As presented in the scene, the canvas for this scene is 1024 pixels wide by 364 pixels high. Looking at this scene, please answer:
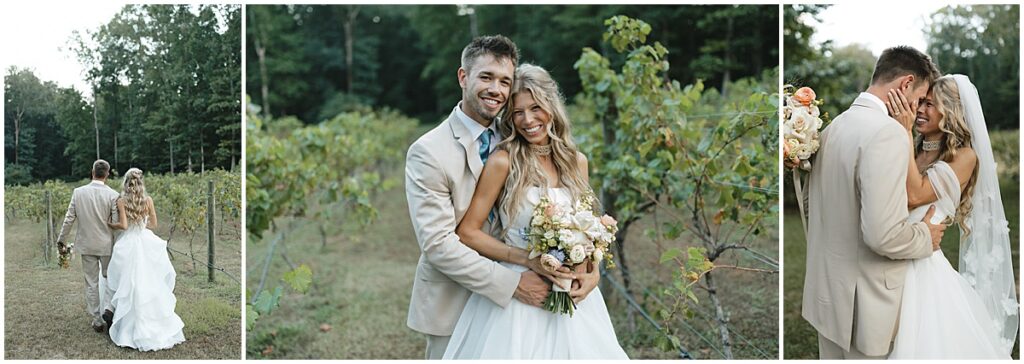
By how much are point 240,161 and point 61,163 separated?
72cm

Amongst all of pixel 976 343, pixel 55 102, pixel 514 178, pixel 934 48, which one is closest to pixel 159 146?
pixel 55 102

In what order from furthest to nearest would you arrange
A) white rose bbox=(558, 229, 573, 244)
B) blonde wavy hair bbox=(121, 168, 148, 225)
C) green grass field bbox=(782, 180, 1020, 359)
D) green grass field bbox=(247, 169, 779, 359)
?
green grass field bbox=(247, 169, 779, 359), green grass field bbox=(782, 180, 1020, 359), blonde wavy hair bbox=(121, 168, 148, 225), white rose bbox=(558, 229, 573, 244)

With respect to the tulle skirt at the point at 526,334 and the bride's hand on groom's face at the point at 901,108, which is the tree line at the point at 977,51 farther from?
the tulle skirt at the point at 526,334

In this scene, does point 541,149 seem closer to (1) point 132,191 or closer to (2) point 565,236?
(2) point 565,236

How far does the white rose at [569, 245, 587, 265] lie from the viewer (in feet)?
8.95

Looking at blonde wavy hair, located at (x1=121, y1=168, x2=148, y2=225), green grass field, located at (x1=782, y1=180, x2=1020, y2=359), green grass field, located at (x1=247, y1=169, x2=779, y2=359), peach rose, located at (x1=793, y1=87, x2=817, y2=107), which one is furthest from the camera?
green grass field, located at (x1=247, y1=169, x2=779, y2=359)

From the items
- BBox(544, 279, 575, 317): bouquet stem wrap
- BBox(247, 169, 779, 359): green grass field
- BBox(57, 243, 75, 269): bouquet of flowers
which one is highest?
BBox(57, 243, 75, 269): bouquet of flowers

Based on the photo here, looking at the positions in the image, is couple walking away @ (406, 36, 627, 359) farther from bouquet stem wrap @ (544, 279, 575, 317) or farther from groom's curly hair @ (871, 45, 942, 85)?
groom's curly hair @ (871, 45, 942, 85)

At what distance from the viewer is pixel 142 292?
10.8ft

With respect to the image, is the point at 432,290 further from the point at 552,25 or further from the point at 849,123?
the point at 552,25

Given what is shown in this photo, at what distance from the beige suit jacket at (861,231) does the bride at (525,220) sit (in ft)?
2.90

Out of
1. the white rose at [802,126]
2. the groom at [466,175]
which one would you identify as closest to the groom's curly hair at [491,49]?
the groom at [466,175]

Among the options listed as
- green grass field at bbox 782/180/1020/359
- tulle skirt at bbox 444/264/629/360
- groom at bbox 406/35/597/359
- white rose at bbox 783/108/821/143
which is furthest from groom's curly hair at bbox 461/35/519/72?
green grass field at bbox 782/180/1020/359

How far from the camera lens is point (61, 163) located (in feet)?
10.6
